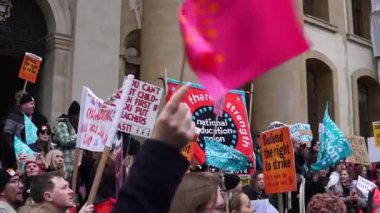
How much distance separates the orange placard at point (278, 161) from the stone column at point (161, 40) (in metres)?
4.75

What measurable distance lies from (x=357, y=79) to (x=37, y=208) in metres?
19.0

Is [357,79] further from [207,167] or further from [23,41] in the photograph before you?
[207,167]

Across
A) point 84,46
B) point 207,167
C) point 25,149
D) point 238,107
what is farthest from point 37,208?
point 84,46

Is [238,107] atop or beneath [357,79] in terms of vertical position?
beneath

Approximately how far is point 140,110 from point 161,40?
5908 mm

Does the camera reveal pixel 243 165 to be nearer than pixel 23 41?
Yes

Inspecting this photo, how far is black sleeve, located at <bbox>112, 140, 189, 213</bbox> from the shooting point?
5.53 ft

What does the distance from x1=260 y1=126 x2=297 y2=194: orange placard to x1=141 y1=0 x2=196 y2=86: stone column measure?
4.75m

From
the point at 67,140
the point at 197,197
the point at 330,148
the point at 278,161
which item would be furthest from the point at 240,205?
the point at 330,148

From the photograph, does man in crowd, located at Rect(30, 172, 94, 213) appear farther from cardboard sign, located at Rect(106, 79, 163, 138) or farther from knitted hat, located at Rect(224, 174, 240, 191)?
knitted hat, located at Rect(224, 174, 240, 191)

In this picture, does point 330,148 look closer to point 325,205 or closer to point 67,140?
point 67,140

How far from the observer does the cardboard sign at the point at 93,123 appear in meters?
5.41

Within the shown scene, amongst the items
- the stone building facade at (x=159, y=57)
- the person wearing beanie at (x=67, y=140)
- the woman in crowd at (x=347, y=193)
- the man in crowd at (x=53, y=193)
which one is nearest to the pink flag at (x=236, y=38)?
the man in crowd at (x=53, y=193)

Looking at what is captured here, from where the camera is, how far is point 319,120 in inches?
798
